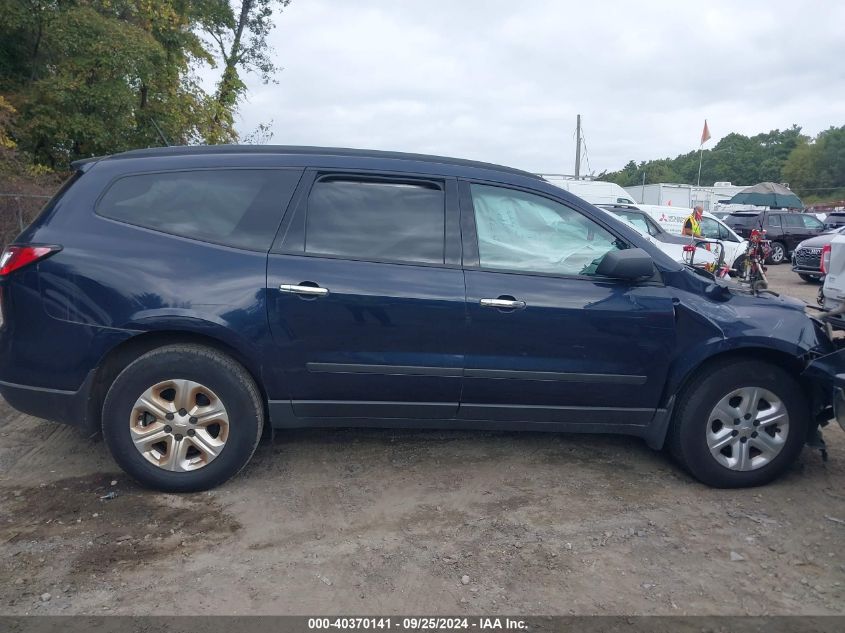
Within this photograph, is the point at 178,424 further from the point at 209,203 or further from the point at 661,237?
the point at 661,237

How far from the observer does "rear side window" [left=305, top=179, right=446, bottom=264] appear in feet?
12.3

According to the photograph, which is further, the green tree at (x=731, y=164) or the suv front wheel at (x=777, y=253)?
the green tree at (x=731, y=164)

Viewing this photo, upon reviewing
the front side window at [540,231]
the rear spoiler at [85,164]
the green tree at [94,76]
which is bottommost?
the front side window at [540,231]

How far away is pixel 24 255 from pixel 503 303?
102 inches

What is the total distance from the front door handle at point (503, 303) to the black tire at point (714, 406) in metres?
1.15

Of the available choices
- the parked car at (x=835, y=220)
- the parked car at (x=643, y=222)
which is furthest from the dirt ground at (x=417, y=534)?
the parked car at (x=835, y=220)

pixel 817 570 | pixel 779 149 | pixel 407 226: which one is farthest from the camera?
pixel 779 149

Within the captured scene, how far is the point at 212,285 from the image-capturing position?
3.57 m

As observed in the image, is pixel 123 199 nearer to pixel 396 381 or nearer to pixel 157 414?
pixel 157 414

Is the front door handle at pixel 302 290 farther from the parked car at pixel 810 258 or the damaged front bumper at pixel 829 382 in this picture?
the parked car at pixel 810 258

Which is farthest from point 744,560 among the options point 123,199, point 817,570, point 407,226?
point 123,199

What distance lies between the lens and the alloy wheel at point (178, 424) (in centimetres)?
356

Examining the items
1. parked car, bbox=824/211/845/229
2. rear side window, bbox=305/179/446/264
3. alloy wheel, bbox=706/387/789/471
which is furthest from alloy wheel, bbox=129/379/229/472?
parked car, bbox=824/211/845/229

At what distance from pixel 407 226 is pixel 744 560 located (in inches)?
95.9
